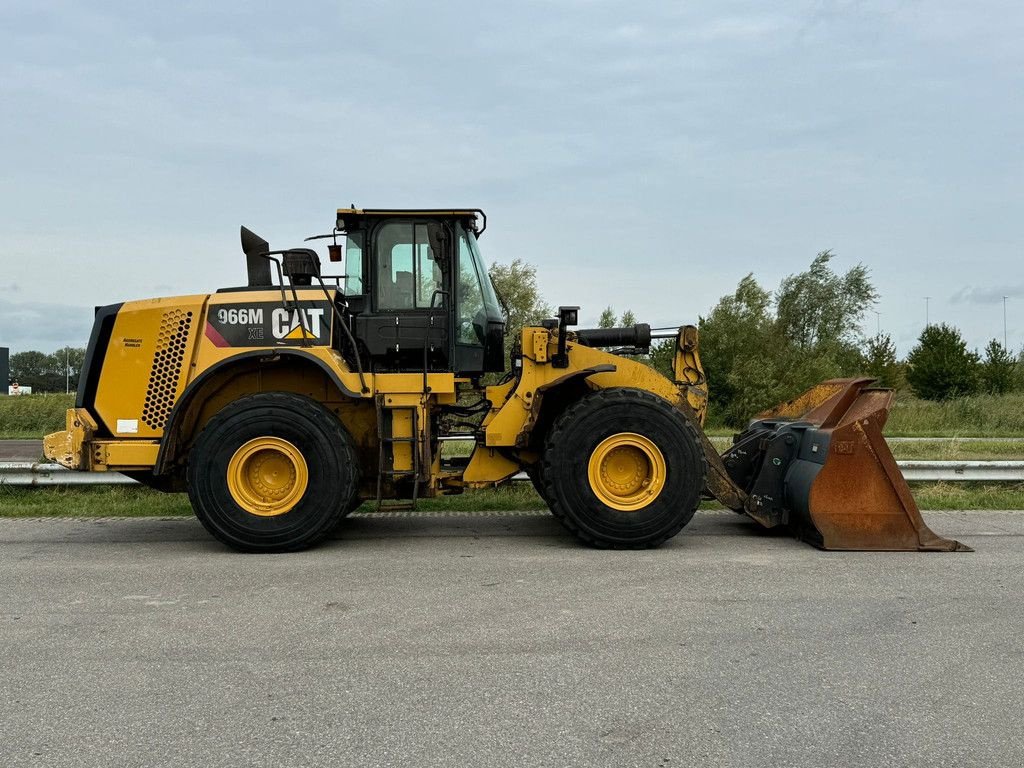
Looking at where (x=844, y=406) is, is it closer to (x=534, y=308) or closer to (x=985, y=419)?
(x=985, y=419)

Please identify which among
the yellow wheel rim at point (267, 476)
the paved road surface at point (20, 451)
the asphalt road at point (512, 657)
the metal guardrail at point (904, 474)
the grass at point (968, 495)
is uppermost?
the yellow wheel rim at point (267, 476)

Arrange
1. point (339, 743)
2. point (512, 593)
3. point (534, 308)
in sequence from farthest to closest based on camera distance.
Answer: point (534, 308) < point (512, 593) < point (339, 743)

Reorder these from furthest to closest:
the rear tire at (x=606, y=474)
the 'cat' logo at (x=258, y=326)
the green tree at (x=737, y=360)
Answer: the green tree at (x=737, y=360)
the 'cat' logo at (x=258, y=326)
the rear tire at (x=606, y=474)

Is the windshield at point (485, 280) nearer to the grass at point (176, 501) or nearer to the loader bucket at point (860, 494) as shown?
the grass at point (176, 501)

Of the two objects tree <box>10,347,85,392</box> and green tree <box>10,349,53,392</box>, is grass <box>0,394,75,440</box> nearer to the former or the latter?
tree <box>10,347,85,392</box>

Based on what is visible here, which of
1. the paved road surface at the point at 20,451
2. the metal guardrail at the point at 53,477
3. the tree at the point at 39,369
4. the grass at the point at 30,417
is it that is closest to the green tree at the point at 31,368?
the tree at the point at 39,369

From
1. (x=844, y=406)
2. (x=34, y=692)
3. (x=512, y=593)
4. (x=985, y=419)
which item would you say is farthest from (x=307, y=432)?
(x=985, y=419)

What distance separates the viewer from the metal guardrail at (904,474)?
31.2 feet

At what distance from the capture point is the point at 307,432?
706 cm

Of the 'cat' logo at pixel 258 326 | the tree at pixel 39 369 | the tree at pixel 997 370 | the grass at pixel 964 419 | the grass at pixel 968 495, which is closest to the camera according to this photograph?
the 'cat' logo at pixel 258 326

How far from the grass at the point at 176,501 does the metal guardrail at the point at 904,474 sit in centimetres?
16

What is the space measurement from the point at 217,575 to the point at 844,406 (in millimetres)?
5139

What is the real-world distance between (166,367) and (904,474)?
25.3ft

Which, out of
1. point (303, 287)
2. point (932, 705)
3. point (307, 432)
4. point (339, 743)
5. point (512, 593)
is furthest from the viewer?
point (303, 287)
